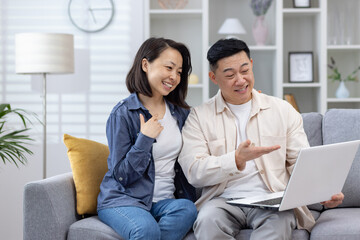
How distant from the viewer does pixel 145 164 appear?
211 cm

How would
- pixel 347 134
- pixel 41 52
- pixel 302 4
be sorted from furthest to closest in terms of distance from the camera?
pixel 302 4
pixel 41 52
pixel 347 134

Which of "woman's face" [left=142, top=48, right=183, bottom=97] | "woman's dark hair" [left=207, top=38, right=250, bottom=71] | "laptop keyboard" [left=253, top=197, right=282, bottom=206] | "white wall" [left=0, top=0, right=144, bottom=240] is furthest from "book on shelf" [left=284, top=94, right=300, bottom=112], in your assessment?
"laptop keyboard" [left=253, top=197, right=282, bottom=206]

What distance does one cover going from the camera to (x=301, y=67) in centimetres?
408

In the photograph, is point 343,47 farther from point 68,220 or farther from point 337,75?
point 68,220

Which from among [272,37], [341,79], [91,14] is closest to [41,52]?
[91,14]

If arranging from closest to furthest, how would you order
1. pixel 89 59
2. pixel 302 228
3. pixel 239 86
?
pixel 302 228 < pixel 239 86 < pixel 89 59

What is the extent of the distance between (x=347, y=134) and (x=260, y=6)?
1865 mm

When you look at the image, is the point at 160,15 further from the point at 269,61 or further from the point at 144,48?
the point at 144,48

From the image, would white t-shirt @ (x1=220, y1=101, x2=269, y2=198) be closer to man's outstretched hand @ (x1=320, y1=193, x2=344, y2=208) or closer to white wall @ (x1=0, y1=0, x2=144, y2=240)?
man's outstretched hand @ (x1=320, y1=193, x2=344, y2=208)

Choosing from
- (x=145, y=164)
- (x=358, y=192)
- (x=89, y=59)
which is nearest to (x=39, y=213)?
(x=145, y=164)

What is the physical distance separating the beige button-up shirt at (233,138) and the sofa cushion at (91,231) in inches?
15.2

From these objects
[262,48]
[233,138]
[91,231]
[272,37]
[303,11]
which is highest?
[303,11]

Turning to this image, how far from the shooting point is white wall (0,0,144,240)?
4.03 meters

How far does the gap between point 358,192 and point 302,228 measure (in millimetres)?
474
